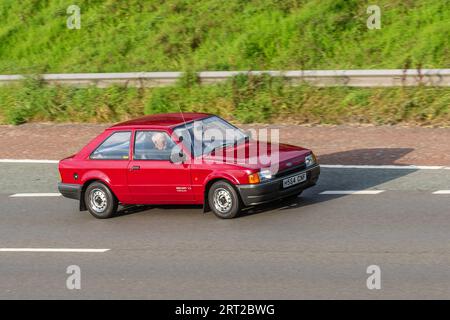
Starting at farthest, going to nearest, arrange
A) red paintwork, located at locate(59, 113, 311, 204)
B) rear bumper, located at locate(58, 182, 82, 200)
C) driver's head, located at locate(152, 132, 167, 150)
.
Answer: rear bumper, located at locate(58, 182, 82, 200) → driver's head, located at locate(152, 132, 167, 150) → red paintwork, located at locate(59, 113, 311, 204)

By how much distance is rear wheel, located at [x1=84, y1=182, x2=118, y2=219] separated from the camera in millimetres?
13891

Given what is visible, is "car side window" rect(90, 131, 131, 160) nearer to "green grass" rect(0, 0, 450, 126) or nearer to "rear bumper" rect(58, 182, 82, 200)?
"rear bumper" rect(58, 182, 82, 200)

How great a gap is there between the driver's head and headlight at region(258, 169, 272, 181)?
1.70 meters

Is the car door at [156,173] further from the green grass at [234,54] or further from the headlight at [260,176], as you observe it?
the green grass at [234,54]

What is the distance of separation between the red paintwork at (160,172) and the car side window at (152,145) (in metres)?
0.08

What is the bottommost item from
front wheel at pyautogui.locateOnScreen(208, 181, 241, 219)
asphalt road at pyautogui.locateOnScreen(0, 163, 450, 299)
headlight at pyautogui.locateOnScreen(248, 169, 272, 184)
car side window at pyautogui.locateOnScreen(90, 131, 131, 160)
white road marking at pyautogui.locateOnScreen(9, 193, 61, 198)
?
asphalt road at pyautogui.locateOnScreen(0, 163, 450, 299)

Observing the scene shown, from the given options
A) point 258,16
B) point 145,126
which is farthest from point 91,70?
point 145,126

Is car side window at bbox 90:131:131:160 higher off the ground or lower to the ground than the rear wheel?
higher

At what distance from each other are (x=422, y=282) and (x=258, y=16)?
14.4m

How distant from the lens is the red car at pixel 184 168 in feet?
42.1

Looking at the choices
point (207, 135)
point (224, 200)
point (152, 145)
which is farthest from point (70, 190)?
point (224, 200)

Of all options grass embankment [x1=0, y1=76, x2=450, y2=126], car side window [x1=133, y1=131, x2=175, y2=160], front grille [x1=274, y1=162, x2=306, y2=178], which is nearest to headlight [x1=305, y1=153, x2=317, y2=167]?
front grille [x1=274, y1=162, x2=306, y2=178]

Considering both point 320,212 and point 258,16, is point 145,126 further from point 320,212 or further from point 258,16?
point 258,16

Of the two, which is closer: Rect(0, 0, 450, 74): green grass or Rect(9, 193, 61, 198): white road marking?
Rect(9, 193, 61, 198): white road marking
